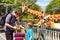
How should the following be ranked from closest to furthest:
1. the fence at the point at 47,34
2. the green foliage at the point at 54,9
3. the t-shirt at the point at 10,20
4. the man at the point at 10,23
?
the man at the point at 10,23, the t-shirt at the point at 10,20, the fence at the point at 47,34, the green foliage at the point at 54,9

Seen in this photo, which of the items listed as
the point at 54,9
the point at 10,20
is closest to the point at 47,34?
the point at 10,20

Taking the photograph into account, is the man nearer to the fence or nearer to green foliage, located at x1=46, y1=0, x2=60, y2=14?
the fence

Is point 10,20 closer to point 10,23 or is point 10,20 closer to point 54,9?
point 10,23

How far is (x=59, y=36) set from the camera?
8.12m

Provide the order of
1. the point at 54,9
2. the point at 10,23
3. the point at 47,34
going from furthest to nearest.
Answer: the point at 54,9 → the point at 47,34 → the point at 10,23

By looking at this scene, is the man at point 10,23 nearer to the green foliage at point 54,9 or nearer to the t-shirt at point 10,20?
the t-shirt at point 10,20

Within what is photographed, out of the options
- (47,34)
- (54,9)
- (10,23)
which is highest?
(10,23)

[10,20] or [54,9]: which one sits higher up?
[10,20]

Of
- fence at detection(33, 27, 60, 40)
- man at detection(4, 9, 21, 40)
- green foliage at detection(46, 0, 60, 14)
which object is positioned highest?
man at detection(4, 9, 21, 40)

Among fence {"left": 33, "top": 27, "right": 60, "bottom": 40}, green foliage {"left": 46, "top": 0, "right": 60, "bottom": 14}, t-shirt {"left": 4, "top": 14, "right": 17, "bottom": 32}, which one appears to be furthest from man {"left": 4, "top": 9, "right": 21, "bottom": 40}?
green foliage {"left": 46, "top": 0, "right": 60, "bottom": 14}

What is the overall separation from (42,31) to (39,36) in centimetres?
54

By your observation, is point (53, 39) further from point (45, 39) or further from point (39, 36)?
point (39, 36)

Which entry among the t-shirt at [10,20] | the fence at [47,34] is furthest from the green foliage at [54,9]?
the t-shirt at [10,20]

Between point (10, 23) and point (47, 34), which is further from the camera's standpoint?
point (47, 34)
